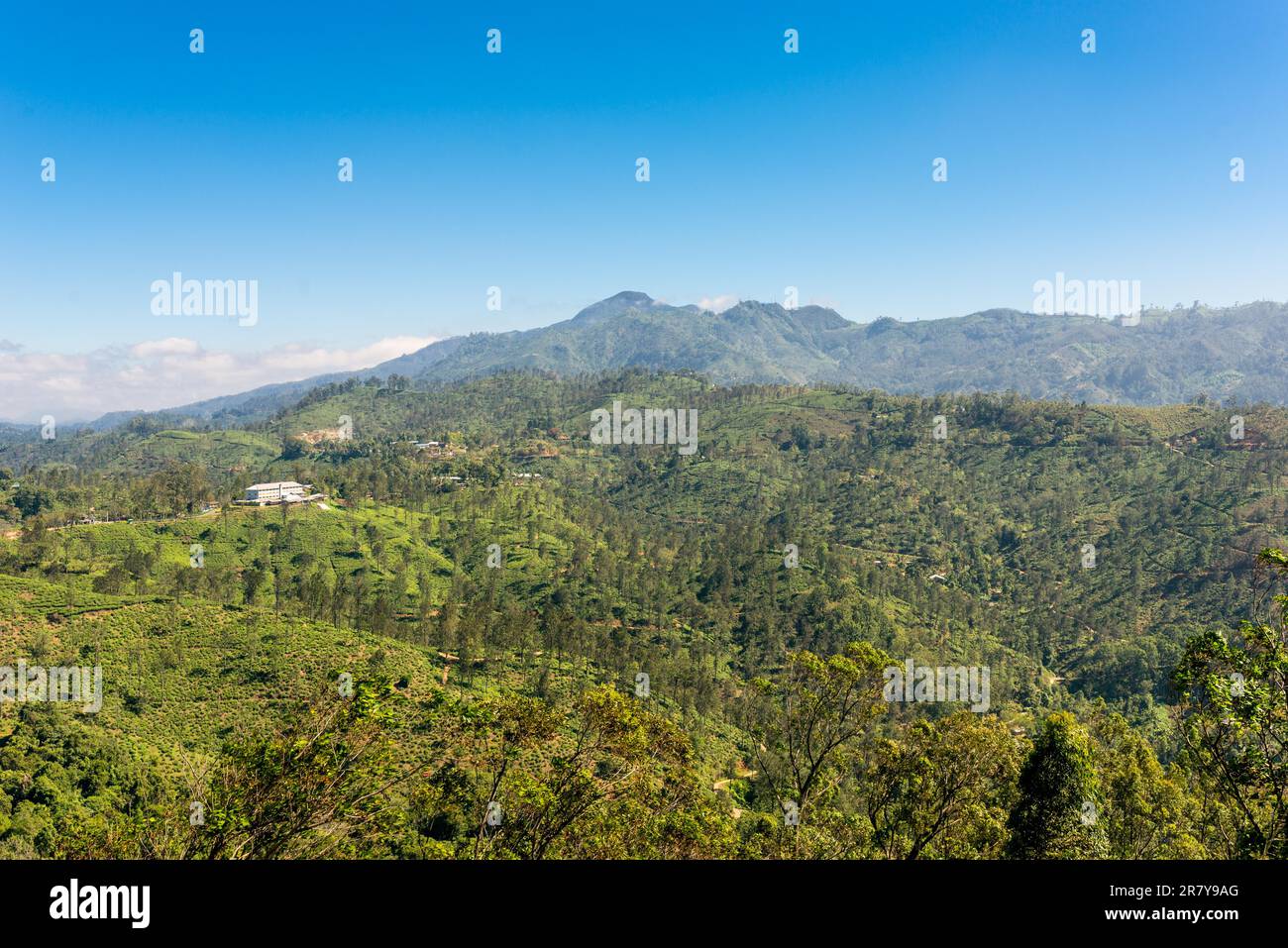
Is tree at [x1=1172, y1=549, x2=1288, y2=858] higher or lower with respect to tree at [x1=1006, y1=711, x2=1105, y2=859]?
higher

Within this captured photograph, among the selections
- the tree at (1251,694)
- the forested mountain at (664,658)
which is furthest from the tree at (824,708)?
the tree at (1251,694)

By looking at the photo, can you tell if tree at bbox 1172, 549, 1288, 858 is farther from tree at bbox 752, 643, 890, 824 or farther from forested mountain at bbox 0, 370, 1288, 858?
tree at bbox 752, 643, 890, 824

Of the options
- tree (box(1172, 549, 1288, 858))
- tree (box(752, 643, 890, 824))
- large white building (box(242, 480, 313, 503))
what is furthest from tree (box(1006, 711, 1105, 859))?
large white building (box(242, 480, 313, 503))

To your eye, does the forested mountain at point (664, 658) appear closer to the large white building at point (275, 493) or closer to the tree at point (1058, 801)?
the tree at point (1058, 801)

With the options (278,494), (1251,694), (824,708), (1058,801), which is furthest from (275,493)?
(1251,694)
